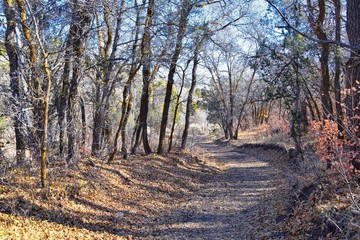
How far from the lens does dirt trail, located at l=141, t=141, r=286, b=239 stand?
22.7 feet

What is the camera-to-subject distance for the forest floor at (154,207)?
5570 millimetres

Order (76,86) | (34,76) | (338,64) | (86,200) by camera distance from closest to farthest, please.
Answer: (34,76) → (86,200) → (76,86) → (338,64)

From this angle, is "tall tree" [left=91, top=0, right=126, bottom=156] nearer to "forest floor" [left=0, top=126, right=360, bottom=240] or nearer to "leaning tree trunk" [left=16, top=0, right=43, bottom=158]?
"forest floor" [left=0, top=126, right=360, bottom=240]

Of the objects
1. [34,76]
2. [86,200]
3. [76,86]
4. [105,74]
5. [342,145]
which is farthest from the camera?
[105,74]

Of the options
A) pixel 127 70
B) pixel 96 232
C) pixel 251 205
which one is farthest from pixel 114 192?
pixel 127 70

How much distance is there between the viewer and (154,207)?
350 inches

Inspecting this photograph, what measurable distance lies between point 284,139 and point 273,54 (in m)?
8.85

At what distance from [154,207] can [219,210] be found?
1871 mm

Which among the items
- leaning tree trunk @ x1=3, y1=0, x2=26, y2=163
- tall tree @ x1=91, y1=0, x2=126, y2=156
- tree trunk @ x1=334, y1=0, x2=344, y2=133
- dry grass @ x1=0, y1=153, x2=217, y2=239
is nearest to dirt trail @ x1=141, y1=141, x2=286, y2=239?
dry grass @ x1=0, y1=153, x2=217, y2=239

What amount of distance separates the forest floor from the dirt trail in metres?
0.02

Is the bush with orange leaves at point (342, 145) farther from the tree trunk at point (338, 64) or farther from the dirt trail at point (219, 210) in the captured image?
the dirt trail at point (219, 210)

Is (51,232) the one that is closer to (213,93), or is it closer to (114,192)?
(114,192)

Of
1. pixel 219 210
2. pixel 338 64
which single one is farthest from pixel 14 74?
pixel 338 64

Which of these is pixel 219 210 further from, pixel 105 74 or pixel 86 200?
pixel 105 74
